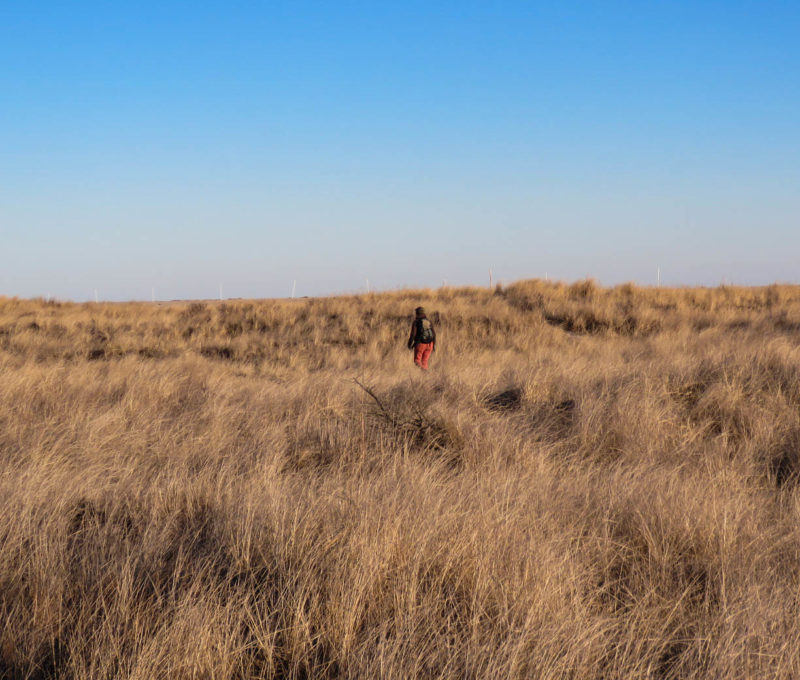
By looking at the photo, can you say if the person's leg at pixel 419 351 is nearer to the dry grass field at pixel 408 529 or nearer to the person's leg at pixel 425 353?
the person's leg at pixel 425 353

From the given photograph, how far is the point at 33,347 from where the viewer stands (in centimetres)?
1623

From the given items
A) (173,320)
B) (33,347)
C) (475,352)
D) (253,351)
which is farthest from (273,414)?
(173,320)

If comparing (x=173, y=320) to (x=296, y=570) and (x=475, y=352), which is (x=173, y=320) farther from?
(x=296, y=570)

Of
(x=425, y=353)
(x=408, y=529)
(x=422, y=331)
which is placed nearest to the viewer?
(x=408, y=529)

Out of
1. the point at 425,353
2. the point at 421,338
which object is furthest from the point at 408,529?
the point at 425,353

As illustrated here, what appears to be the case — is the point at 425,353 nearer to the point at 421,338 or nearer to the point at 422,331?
the point at 421,338

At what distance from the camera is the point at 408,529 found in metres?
3.20

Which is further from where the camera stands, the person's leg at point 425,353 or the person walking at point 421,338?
the person's leg at point 425,353

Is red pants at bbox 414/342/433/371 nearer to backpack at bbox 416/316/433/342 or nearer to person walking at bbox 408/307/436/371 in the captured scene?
person walking at bbox 408/307/436/371

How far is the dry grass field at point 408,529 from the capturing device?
2389 millimetres

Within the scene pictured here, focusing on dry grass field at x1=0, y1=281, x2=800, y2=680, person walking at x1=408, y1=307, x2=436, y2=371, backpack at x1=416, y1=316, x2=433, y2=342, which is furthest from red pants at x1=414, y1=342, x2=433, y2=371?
dry grass field at x1=0, y1=281, x2=800, y2=680

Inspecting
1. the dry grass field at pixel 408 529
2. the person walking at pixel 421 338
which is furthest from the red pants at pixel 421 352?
the dry grass field at pixel 408 529

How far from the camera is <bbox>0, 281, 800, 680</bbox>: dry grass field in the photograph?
239 cm

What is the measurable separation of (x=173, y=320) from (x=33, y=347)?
6448 millimetres
